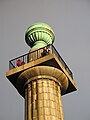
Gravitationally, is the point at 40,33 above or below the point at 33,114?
above

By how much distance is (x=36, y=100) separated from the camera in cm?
2380

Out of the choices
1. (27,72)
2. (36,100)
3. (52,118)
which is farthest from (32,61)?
(52,118)

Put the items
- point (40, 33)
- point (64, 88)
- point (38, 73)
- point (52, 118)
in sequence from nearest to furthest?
1. point (52, 118)
2. point (38, 73)
3. point (64, 88)
4. point (40, 33)

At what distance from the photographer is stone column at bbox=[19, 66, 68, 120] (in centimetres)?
2311

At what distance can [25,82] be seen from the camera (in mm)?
25562

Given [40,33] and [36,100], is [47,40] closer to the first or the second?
[40,33]

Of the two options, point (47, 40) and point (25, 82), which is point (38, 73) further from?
point (47, 40)

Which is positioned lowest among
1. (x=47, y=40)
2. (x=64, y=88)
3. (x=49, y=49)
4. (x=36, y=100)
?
(x=36, y=100)

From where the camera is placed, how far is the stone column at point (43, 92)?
75.8 feet

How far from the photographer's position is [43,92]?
24031 millimetres

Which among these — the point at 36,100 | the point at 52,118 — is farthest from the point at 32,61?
the point at 52,118

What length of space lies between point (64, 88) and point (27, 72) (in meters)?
3.53

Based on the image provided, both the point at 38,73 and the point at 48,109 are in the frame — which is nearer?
the point at 48,109

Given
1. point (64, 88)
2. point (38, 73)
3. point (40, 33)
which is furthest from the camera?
point (40, 33)
